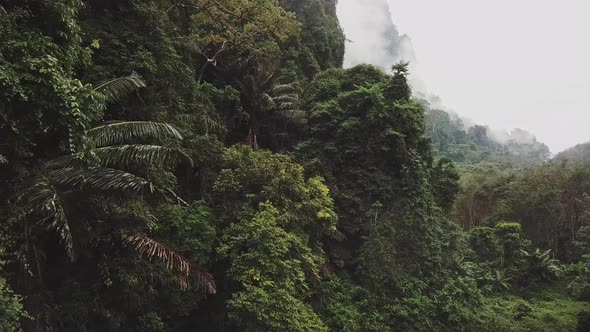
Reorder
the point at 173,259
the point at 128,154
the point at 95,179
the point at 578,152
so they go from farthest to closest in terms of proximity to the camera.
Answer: the point at 578,152 → the point at 173,259 → the point at 128,154 → the point at 95,179

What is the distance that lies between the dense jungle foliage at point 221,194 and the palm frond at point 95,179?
0.08 feet

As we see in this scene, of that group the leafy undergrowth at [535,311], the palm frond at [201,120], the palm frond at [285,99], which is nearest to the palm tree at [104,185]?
the palm frond at [201,120]

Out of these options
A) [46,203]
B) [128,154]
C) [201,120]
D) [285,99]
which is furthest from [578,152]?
[46,203]

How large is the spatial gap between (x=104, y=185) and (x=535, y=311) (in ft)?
57.9

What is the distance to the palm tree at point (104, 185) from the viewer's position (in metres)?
5.72

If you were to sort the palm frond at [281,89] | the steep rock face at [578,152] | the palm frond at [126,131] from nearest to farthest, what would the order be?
the palm frond at [126,131] → the palm frond at [281,89] → the steep rock face at [578,152]

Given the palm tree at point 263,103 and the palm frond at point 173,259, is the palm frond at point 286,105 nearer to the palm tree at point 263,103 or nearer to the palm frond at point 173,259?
the palm tree at point 263,103

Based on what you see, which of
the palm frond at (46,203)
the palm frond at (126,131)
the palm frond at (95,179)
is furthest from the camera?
the palm frond at (126,131)

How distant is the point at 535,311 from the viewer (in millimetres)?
16906

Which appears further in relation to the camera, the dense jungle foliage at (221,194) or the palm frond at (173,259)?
the palm frond at (173,259)

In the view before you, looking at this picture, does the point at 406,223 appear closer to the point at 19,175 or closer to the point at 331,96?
the point at 331,96

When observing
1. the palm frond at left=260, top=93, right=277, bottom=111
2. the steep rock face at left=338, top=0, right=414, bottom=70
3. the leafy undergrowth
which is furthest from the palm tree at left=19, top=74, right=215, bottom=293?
the steep rock face at left=338, top=0, right=414, bottom=70

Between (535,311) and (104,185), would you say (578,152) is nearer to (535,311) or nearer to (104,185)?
(535,311)

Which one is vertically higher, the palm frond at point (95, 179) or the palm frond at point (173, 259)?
the palm frond at point (95, 179)
